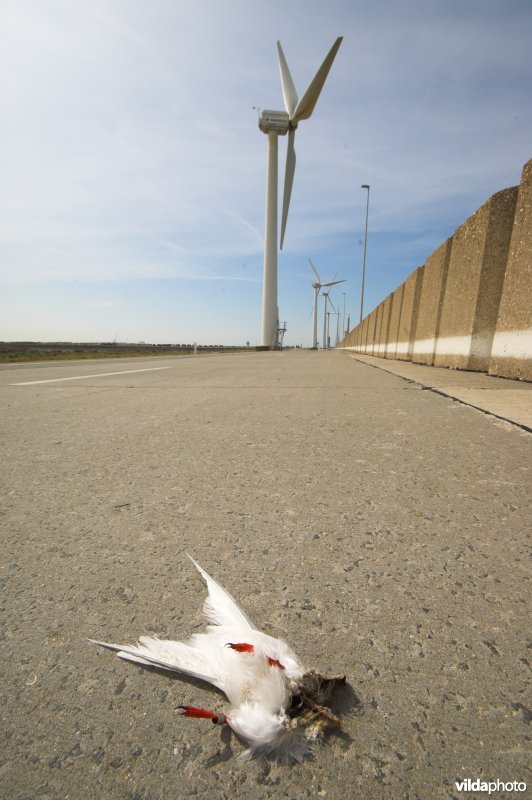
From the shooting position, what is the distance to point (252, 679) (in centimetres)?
59

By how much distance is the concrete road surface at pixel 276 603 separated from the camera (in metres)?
0.48

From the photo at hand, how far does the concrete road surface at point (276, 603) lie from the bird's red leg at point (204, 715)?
0.04 ft

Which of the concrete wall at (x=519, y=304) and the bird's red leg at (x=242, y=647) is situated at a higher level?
the concrete wall at (x=519, y=304)

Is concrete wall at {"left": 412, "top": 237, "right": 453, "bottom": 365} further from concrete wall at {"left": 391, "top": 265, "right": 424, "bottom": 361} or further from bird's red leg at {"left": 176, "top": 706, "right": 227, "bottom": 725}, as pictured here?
bird's red leg at {"left": 176, "top": 706, "right": 227, "bottom": 725}

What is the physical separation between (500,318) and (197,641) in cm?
492

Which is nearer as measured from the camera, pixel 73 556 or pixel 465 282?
pixel 73 556

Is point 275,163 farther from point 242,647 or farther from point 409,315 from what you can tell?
point 242,647

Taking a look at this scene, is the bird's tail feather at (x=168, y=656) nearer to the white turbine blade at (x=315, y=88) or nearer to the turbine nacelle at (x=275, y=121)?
the white turbine blade at (x=315, y=88)

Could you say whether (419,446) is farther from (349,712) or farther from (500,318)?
(500,318)

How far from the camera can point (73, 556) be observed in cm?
90

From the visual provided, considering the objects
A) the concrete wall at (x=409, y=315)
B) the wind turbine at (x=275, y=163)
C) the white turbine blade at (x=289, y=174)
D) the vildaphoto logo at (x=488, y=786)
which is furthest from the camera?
the wind turbine at (x=275, y=163)

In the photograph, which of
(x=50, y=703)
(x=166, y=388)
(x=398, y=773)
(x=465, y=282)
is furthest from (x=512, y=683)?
(x=465, y=282)

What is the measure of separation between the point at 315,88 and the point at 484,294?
82.2 feet

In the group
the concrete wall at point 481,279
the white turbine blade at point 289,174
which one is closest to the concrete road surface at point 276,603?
the concrete wall at point 481,279
